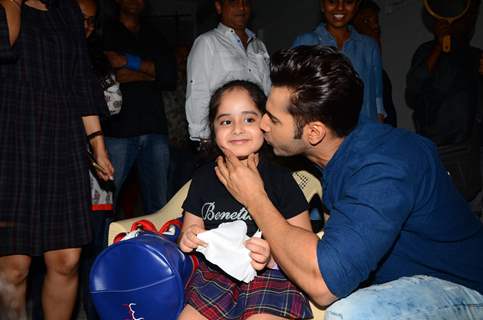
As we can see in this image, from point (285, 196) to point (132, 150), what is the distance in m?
1.40

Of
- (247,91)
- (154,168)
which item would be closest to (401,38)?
(154,168)

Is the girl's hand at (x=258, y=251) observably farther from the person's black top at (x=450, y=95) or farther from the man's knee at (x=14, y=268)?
the person's black top at (x=450, y=95)

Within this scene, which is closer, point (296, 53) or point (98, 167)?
point (296, 53)

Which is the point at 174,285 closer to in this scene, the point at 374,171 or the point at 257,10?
the point at 374,171

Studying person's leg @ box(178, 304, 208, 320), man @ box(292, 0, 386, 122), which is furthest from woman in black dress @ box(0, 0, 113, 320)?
man @ box(292, 0, 386, 122)

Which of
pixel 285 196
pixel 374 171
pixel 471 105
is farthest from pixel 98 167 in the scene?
pixel 471 105

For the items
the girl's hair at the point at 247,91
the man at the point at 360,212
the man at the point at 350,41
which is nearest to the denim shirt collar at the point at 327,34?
the man at the point at 350,41

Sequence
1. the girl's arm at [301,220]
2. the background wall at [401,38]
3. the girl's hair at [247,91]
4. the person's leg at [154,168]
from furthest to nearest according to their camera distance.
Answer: the background wall at [401,38]
the person's leg at [154,168]
the girl's hair at [247,91]
the girl's arm at [301,220]

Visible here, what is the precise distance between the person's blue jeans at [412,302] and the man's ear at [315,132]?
1.78 feet

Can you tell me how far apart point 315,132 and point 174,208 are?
1.03 metres

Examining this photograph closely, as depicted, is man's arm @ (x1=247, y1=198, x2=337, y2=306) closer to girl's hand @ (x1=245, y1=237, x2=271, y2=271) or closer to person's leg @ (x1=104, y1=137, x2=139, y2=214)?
girl's hand @ (x1=245, y1=237, x2=271, y2=271)

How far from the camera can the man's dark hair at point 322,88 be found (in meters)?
1.63

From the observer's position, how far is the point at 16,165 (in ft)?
6.36

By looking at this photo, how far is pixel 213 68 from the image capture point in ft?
9.79
